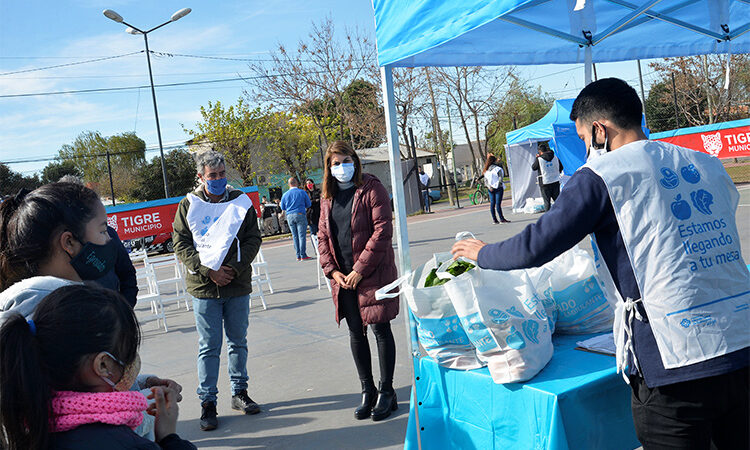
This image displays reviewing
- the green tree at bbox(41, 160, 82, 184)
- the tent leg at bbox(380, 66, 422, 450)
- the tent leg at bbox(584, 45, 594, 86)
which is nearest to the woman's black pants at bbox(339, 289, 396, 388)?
the tent leg at bbox(380, 66, 422, 450)

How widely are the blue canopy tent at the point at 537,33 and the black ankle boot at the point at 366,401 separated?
120 centimetres

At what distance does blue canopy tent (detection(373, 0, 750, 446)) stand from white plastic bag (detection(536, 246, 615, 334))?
0.79m

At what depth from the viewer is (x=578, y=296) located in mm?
3066

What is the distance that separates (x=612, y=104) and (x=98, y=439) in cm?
190

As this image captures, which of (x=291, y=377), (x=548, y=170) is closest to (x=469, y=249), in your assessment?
(x=291, y=377)

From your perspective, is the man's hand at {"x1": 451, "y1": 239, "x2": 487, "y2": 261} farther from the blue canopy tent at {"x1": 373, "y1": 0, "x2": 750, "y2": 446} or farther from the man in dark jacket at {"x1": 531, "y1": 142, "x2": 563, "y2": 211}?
the man in dark jacket at {"x1": 531, "y1": 142, "x2": 563, "y2": 211}

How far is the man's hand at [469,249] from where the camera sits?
7.96 ft

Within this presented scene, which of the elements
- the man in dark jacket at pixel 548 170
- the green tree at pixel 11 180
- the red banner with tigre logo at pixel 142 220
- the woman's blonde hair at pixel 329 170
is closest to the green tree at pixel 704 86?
the man in dark jacket at pixel 548 170

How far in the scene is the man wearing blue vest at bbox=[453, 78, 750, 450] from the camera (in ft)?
6.29

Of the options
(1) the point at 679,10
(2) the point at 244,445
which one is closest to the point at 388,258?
(2) the point at 244,445

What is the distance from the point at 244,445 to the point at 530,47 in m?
3.63

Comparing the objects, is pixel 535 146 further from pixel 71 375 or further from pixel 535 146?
pixel 71 375

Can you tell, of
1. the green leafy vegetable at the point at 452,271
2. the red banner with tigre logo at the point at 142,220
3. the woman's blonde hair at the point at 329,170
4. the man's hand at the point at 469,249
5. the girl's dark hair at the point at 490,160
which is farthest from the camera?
the girl's dark hair at the point at 490,160

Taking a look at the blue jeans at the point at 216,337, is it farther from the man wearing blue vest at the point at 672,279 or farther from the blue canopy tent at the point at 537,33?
the man wearing blue vest at the point at 672,279
